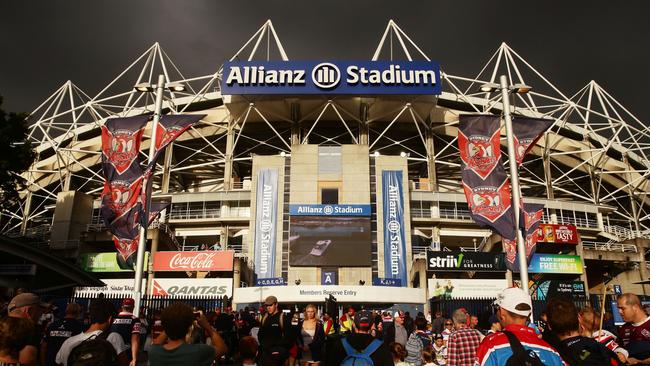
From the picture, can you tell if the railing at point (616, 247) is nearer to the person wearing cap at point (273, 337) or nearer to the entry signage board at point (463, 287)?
the entry signage board at point (463, 287)

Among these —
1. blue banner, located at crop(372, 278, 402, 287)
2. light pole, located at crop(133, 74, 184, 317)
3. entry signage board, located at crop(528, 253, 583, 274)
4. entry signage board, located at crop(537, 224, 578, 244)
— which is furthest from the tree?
entry signage board, located at crop(528, 253, 583, 274)

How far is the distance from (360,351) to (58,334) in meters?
4.72

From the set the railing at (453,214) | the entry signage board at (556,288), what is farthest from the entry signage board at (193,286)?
the entry signage board at (556,288)

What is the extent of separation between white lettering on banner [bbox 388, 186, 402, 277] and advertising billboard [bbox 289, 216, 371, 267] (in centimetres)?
265

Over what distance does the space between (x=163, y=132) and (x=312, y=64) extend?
4010 centimetres

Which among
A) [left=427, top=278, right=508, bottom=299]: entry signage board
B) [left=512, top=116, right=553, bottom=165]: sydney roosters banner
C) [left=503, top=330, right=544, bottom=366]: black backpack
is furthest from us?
[left=427, top=278, right=508, bottom=299]: entry signage board

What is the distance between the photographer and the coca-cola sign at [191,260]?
45.4m

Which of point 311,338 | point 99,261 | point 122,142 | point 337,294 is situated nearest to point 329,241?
point 337,294

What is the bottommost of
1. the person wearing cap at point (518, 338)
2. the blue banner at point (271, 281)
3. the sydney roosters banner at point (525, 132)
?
the person wearing cap at point (518, 338)

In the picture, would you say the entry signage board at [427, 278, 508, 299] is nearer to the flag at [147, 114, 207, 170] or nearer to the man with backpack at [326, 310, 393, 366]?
the flag at [147, 114, 207, 170]

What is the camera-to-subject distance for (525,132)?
58.4 ft

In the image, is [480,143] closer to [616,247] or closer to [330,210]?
[330,210]

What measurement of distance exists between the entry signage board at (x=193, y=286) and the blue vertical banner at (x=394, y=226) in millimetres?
15557

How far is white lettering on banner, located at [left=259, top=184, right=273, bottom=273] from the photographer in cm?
4953
